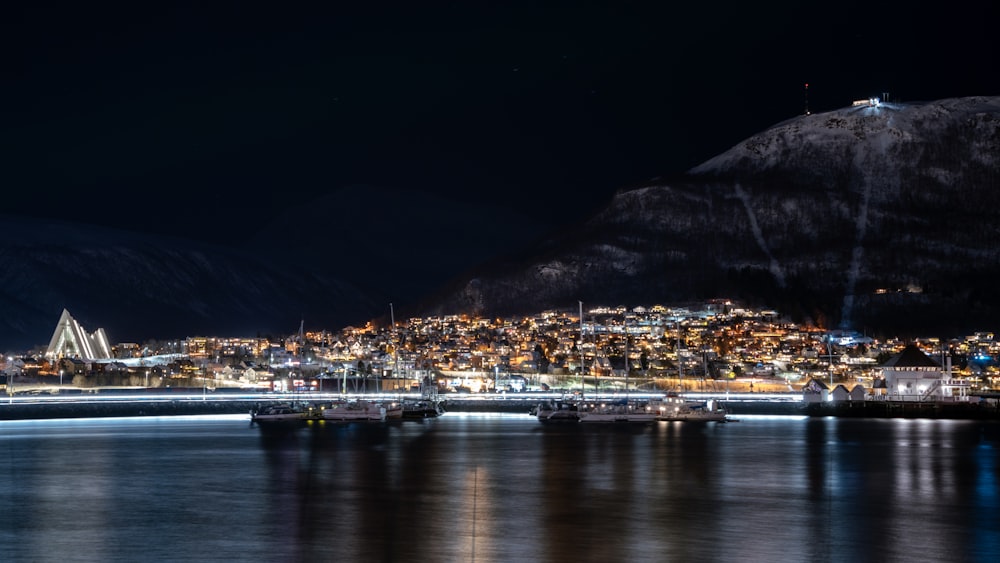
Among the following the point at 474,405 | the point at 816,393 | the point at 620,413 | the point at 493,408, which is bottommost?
the point at 620,413

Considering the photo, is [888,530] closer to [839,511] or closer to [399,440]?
[839,511]

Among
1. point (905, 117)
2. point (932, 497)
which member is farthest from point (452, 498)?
point (905, 117)

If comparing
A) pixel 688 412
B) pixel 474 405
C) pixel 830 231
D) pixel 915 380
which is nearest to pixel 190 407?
pixel 474 405

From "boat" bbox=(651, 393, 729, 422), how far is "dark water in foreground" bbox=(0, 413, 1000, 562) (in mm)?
21125

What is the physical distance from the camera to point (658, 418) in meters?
110

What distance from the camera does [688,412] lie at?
10950cm

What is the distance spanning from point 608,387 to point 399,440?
79525mm

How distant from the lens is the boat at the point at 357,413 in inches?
4547

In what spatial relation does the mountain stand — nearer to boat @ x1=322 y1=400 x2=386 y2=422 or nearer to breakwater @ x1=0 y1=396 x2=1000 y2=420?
breakwater @ x1=0 y1=396 x2=1000 y2=420

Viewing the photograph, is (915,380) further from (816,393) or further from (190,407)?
(190,407)

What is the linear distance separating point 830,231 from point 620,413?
7664 cm

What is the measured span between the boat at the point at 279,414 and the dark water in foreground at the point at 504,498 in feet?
89.5

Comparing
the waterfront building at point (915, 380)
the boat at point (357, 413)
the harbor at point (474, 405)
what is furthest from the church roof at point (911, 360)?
the boat at point (357, 413)

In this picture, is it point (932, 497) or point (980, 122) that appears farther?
point (980, 122)
